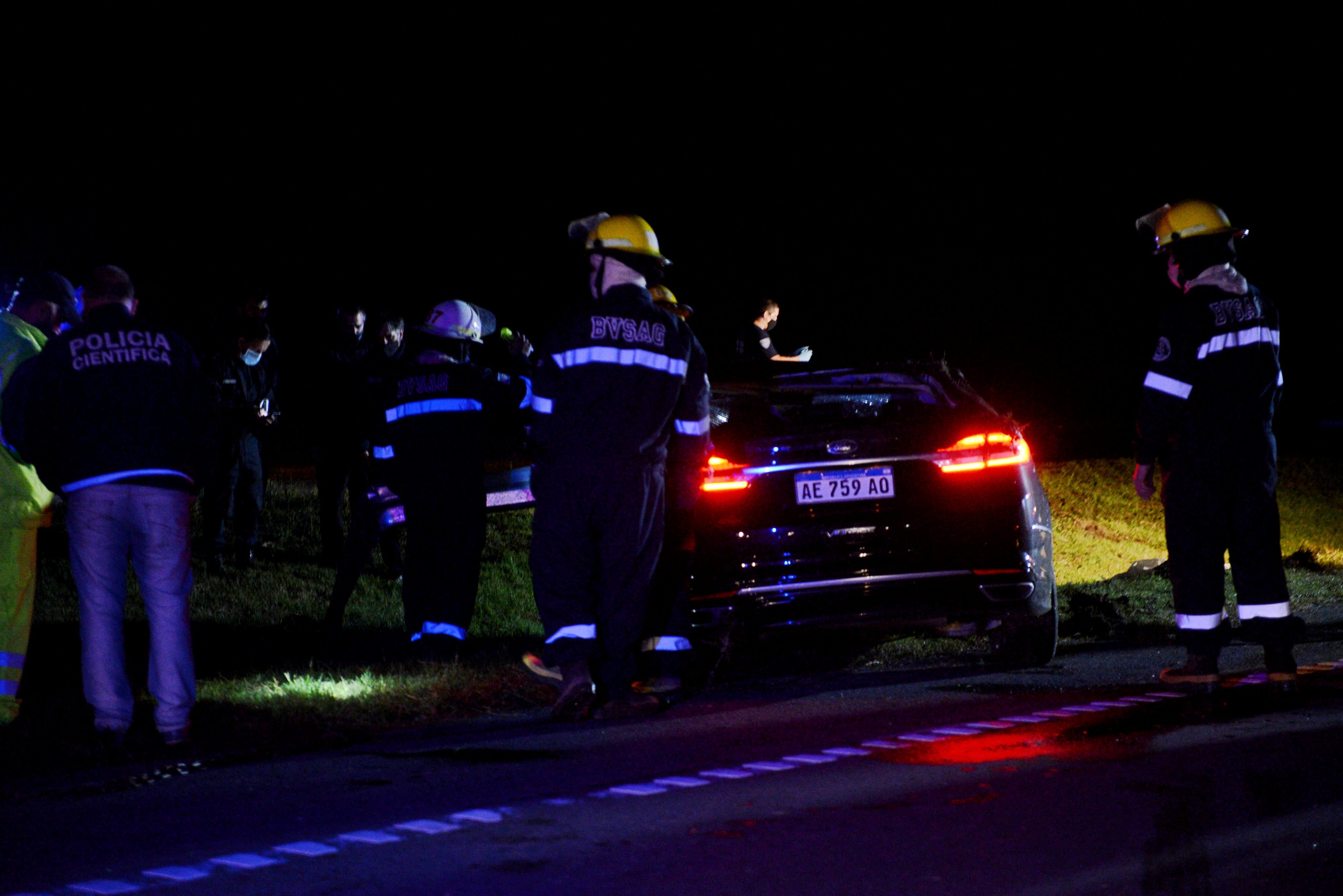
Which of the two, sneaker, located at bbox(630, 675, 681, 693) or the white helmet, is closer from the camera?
sneaker, located at bbox(630, 675, 681, 693)

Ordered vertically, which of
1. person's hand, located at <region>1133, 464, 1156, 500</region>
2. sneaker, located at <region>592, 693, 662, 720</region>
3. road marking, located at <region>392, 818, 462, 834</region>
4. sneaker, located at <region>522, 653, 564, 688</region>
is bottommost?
road marking, located at <region>392, 818, 462, 834</region>

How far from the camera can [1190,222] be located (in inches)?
250

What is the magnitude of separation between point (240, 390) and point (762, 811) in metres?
7.68

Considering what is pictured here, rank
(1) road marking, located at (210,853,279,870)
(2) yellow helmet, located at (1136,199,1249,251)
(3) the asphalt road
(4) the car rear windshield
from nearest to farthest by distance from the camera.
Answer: (3) the asphalt road < (1) road marking, located at (210,853,279,870) < (2) yellow helmet, located at (1136,199,1249,251) < (4) the car rear windshield

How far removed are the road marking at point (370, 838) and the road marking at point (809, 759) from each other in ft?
4.62

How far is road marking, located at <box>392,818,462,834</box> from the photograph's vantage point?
3.87 m

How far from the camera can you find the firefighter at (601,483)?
19.4 ft

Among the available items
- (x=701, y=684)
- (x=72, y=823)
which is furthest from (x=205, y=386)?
(x=701, y=684)

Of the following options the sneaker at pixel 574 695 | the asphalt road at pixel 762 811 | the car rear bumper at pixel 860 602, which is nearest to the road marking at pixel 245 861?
the asphalt road at pixel 762 811

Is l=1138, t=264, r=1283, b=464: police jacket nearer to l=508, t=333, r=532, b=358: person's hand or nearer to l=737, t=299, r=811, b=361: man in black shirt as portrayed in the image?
l=508, t=333, r=532, b=358: person's hand

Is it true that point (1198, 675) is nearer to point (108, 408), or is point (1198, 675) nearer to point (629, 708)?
point (629, 708)

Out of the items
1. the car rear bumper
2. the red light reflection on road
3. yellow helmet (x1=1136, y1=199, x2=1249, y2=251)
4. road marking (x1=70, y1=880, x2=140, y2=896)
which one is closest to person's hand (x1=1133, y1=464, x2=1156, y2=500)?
the car rear bumper

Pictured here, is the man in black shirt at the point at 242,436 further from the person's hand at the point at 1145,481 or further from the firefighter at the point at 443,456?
the person's hand at the point at 1145,481

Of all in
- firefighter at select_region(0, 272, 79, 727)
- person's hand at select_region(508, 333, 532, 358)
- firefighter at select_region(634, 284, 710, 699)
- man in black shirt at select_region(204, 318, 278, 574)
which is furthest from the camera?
man in black shirt at select_region(204, 318, 278, 574)
